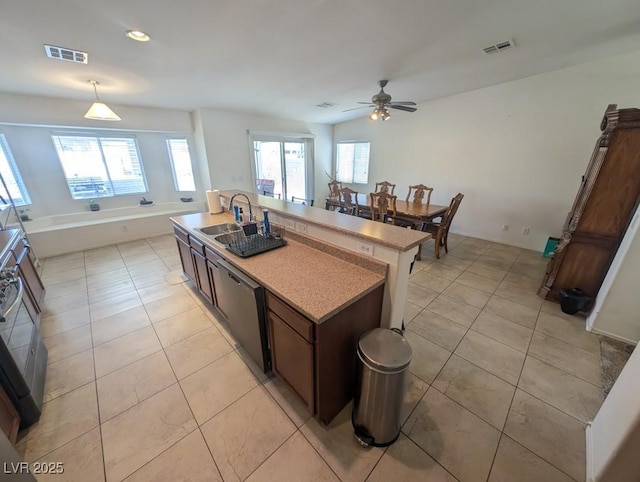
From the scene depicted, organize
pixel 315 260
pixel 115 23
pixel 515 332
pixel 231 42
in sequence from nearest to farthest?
pixel 315 260, pixel 115 23, pixel 515 332, pixel 231 42

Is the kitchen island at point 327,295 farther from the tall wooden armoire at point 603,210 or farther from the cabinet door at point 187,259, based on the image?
the tall wooden armoire at point 603,210

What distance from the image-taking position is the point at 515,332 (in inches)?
84.6

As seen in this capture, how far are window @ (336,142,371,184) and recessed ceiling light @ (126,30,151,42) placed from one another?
16.2ft

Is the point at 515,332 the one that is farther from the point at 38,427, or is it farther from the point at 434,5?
the point at 38,427

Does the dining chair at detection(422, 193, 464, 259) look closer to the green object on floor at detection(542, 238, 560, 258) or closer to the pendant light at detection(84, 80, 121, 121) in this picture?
the green object on floor at detection(542, 238, 560, 258)

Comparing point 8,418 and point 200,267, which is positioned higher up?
point 200,267

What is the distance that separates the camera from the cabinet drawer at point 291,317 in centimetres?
116

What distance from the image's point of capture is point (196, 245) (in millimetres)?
2264

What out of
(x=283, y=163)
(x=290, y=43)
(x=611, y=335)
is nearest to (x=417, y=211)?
(x=611, y=335)

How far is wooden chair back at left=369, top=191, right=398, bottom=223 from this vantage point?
3.51 metres

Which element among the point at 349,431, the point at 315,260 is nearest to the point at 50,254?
the point at 315,260

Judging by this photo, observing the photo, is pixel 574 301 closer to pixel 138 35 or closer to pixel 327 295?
pixel 327 295

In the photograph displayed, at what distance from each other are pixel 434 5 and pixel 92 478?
3908 mm

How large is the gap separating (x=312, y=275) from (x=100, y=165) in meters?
5.29
